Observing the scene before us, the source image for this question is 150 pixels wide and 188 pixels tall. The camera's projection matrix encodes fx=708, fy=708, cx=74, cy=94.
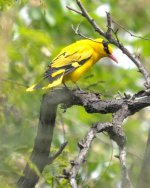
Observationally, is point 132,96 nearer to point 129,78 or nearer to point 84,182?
point 84,182

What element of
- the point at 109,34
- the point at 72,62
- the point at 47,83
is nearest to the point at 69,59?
the point at 72,62

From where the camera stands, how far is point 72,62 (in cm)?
491

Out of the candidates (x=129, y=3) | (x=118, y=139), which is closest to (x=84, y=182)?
(x=118, y=139)

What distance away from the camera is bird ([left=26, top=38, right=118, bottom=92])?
4423mm

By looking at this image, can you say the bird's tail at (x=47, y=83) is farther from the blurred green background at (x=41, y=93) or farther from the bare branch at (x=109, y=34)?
the bare branch at (x=109, y=34)

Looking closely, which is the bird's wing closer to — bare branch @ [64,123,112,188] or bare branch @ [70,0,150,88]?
bare branch @ [70,0,150,88]

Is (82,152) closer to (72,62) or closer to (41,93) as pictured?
(41,93)

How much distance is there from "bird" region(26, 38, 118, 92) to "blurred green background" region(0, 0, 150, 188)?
10 cm

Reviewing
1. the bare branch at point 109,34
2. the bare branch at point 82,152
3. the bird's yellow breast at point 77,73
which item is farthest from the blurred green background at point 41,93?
the bare branch at point 82,152

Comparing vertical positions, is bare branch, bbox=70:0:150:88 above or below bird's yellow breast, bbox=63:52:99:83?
below

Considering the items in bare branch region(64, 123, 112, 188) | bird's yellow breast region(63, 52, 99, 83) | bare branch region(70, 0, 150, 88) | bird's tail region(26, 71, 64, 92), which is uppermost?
bird's yellow breast region(63, 52, 99, 83)

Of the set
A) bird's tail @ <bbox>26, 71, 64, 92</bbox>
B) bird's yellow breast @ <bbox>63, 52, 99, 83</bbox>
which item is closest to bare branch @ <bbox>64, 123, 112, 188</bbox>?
bird's tail @ <bbox>26, 71, 64, 92</bbox>

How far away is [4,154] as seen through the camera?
344cm

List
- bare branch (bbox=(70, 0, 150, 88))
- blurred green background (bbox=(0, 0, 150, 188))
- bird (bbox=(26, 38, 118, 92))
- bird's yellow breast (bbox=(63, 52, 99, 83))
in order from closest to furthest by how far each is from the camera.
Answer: bare branch (bbox=(70, 0, 150, 88)) → blurred green background (bbox=(0, 0, 150, 188)) → bird (bbox=(26, 38, 118, 92)) → bird's yellow breast (bbox=(63, 52, 99, 83))
